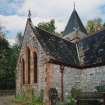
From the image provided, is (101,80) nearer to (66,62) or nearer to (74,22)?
(66,62)

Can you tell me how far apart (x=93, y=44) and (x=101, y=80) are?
5009mm

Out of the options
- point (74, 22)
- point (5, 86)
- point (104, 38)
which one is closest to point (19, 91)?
point (104, 38)

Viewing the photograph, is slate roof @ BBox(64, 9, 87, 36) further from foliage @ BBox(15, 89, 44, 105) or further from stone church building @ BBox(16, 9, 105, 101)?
foliage @ BBox(15, 89, 44, 105)

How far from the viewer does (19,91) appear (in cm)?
2278

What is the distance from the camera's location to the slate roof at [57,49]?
19.3 meters

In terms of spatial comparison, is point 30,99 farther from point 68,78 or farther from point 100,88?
point 100,88

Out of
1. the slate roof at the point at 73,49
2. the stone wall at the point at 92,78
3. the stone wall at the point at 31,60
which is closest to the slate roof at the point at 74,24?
the slate roof at the point at 73,49

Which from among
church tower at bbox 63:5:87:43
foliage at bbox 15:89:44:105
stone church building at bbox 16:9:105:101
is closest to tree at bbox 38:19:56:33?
church tower at bbox 63:5:87:43

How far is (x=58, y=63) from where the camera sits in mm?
18922

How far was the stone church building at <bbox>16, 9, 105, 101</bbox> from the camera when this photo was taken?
61.5 ft

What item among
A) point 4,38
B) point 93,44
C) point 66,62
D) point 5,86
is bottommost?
point 5,86

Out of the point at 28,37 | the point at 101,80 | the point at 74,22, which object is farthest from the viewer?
the point at 74,22

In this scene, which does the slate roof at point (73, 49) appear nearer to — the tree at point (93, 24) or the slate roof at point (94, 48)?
the slate roof at point (94, 48)

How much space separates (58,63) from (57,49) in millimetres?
2248
